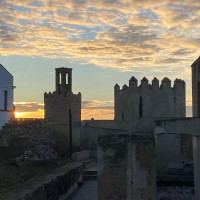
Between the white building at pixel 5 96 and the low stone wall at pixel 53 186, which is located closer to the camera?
the low stone wall at pixel 53 186

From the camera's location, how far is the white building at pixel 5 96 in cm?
2874

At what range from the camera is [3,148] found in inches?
979

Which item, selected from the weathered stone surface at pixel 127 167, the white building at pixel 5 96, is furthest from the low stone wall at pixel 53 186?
the white building at pixel 5 96

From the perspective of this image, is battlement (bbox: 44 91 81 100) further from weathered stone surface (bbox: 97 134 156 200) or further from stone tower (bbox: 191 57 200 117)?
weathered stone surface (bbox: 97 134 156 200)

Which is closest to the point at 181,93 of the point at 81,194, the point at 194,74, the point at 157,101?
the point at 157,101

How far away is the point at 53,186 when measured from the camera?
8.12 metres

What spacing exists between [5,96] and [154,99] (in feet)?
48.7

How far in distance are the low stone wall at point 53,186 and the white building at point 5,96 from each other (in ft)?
64.6

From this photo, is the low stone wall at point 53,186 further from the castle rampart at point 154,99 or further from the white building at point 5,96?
the white building at point 5,96

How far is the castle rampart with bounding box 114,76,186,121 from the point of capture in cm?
2658

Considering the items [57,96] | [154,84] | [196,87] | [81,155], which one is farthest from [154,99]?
[57,96]

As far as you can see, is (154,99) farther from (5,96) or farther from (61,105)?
(61,105)

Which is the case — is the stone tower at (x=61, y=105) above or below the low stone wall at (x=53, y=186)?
above

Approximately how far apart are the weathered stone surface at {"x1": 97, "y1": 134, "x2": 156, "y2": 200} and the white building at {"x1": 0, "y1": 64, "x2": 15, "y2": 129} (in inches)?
984
